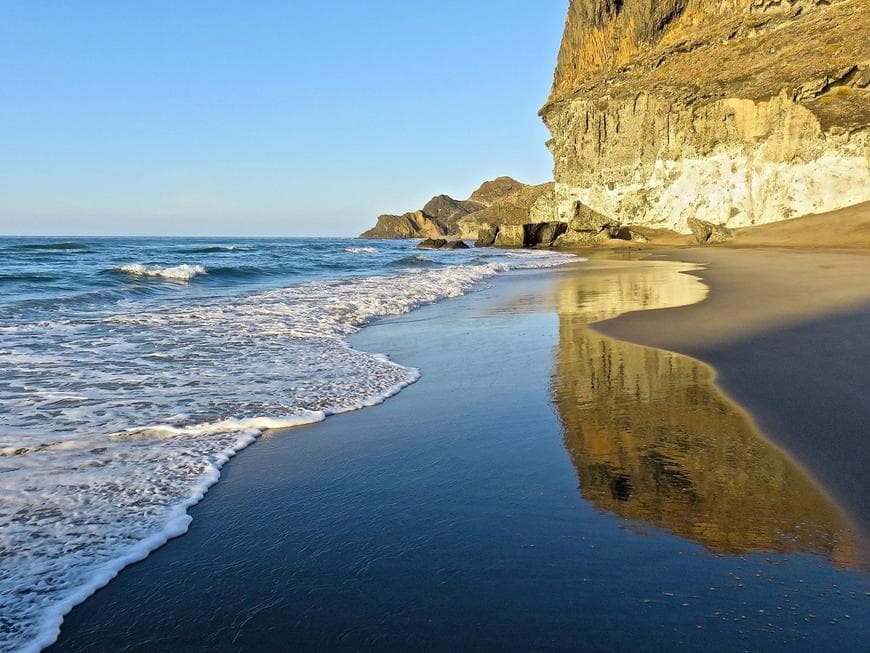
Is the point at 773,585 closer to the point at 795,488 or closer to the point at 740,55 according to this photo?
the point at 795,488

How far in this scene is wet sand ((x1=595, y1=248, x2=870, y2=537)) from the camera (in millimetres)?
3180

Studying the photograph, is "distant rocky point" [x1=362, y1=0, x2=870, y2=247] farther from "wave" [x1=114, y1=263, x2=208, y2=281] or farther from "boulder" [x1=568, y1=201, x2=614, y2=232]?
"wave" [x1=114, y1=263, x2=208, y2=281]

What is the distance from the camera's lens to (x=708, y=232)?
31203 millimetres

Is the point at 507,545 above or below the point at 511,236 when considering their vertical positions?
below

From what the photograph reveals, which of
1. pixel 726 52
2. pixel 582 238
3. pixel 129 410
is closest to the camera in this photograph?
pixel 129 410

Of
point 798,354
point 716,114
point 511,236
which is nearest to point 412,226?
point 511,236

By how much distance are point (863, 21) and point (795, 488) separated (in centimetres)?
3390

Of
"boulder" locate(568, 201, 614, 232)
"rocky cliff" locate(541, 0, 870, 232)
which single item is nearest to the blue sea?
"rocky cliff" locate(541, 0, 870, 232)

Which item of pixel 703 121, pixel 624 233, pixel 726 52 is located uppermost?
pixel 726 52

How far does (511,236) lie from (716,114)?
1811 cm

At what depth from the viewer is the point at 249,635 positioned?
1874 millimetres

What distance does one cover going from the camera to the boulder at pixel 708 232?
30.2m

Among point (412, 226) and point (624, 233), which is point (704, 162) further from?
point (412, 226)

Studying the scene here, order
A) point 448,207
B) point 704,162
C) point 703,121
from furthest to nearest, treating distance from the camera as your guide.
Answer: point 448,207 → point 704,162 → point 703,121
